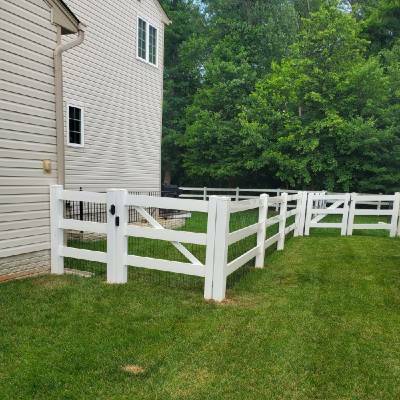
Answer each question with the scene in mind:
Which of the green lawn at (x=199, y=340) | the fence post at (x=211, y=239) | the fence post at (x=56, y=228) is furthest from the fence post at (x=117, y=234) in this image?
the fence post at (x=211, y=239)

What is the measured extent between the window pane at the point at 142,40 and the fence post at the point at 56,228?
877 centimetres

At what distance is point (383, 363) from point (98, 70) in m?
10.3

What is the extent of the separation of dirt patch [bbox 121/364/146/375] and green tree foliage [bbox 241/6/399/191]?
584 inches

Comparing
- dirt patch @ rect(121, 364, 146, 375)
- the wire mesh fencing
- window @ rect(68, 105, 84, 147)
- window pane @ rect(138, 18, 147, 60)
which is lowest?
the wire mesh fencing

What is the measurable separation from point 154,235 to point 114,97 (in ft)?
26.2

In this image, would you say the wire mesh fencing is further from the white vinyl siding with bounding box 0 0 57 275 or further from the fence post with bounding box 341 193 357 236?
the fence post with bounding box 341 193 357 236

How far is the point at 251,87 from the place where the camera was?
22.1 metres

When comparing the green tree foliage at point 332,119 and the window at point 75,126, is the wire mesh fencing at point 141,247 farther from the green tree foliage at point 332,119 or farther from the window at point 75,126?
the green tree foliage at point 332,119

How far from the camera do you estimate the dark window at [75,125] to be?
32.6 feet

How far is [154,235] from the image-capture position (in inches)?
189

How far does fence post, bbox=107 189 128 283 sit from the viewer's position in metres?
4.92

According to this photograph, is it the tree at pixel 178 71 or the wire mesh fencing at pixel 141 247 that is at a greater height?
the tree at pixel 178 71

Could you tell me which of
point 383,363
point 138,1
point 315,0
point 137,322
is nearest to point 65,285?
point 137,322

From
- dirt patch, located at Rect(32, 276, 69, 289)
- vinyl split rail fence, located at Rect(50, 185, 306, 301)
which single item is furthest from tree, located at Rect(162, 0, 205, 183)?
dirt patch, located at Rect(32, 276, 69, 289)
